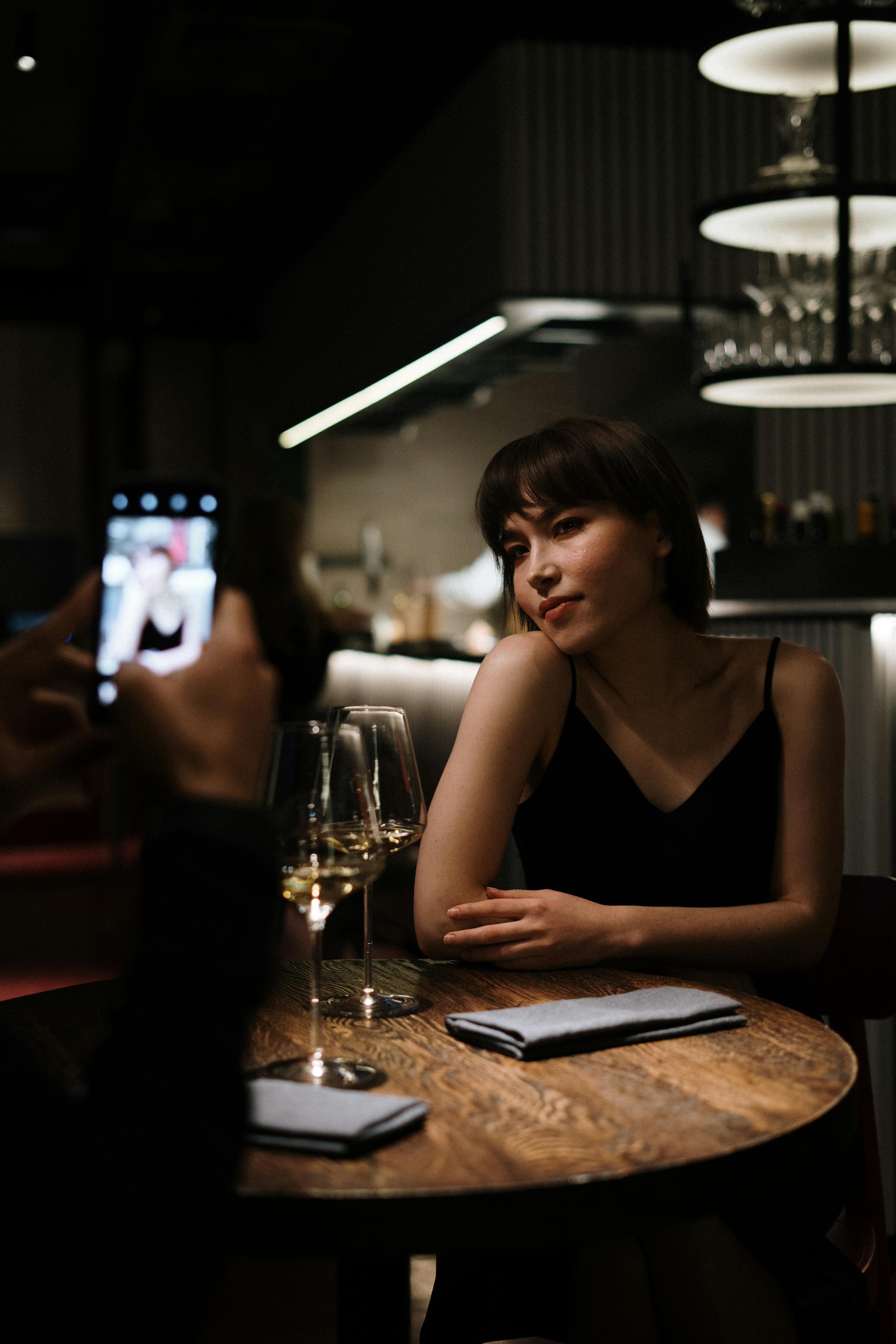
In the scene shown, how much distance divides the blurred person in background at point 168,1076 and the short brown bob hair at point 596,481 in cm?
98

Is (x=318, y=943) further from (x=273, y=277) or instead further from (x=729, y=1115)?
(x=273, y=277)

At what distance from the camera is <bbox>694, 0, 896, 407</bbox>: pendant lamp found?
2.85 m

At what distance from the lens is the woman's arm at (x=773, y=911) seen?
1419mm

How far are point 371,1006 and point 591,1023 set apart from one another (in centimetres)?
25

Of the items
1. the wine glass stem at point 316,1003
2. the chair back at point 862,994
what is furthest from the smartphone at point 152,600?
the chair back at point 862,994

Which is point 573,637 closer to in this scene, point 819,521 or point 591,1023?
point 591,1023

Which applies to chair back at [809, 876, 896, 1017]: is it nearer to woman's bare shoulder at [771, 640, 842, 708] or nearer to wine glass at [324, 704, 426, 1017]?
woman's bare shoulder at [771, 640, 842, 708]

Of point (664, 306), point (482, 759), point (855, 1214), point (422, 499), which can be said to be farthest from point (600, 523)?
point (422, 499)

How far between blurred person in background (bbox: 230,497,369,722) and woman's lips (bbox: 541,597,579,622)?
218 cm

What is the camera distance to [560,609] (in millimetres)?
1731

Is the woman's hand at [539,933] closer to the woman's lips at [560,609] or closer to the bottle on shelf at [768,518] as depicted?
the woman's lips at [560,609]

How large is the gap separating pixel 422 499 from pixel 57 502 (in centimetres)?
262

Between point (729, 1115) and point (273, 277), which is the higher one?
point (273, 277)

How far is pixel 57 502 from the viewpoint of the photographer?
8.98 metres
